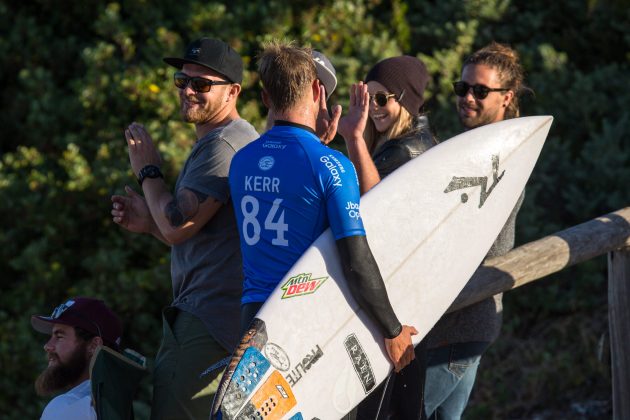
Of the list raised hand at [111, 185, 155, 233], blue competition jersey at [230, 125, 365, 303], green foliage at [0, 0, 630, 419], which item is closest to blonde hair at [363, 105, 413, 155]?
blue competition jersey at [230, 125, 365, 303]

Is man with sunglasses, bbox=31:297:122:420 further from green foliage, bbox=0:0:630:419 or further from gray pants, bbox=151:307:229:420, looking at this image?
green foliage, bbox=0:0:630:419

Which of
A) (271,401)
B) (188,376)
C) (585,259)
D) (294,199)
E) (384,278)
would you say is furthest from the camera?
(585,259)

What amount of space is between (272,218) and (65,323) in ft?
3.28

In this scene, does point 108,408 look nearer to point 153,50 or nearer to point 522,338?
point 522,338

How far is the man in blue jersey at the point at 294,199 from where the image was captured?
292 cm

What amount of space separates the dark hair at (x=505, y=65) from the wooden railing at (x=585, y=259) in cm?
55

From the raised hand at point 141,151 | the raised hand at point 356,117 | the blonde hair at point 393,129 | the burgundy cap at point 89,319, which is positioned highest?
the raised hand at point 356,117

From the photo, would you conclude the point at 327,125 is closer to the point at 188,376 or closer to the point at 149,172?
the point at 149,172

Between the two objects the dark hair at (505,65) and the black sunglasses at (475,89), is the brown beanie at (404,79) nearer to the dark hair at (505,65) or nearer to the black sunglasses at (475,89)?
the black sunglasses at (475,89)

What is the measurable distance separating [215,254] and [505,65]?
1335 millimetres

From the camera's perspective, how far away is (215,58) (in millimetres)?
→ 3496

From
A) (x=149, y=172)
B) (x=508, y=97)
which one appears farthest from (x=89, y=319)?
(x=508, y=97)

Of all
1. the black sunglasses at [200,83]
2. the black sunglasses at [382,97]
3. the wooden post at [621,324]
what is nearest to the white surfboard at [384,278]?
the black sunglasses at [382,97]

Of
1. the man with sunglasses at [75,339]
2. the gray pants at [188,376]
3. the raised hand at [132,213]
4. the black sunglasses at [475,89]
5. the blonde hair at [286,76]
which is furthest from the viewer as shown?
the black sunglasses at [475,89]
